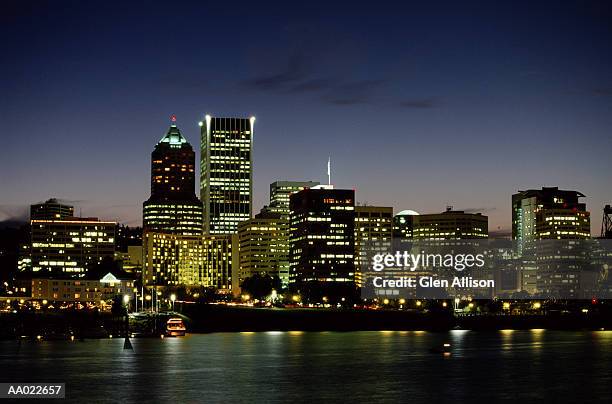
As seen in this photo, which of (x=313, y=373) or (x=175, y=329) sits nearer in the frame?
(x=313, y=373)

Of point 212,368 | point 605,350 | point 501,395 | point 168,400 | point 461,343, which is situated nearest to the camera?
point 168,400

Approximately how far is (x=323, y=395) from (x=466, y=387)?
484 inches

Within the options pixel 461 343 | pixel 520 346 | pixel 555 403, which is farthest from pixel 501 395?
pixel 461 343

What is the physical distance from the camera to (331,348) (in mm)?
125062

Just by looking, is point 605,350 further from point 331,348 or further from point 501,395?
point 501,395

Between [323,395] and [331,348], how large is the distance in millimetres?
57649

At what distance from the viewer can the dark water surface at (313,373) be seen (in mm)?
67812

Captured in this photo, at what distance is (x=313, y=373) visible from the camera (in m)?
85.4

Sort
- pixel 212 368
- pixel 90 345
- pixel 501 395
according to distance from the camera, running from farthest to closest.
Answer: pixel 90 345 → pixel 212 368 → pixel 501 395

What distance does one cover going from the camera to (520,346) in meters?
132

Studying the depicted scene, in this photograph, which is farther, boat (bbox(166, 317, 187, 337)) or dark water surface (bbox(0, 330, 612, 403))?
boat (bbox(166, 317, 187, 337))

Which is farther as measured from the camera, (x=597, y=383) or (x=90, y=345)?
(x=90, y=345)

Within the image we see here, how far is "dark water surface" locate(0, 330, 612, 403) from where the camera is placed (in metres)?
67.8

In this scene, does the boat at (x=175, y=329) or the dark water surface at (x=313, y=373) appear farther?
the boat at (x=175, y=329)
